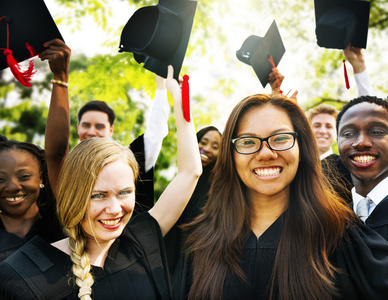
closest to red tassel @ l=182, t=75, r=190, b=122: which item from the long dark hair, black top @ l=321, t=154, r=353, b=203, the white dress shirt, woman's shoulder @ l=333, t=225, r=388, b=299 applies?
the long dark hair

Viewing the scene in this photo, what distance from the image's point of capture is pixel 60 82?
3.04 metres

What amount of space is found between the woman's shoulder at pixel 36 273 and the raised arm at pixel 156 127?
1.25m

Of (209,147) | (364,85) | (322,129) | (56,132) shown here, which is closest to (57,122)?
(56,132)

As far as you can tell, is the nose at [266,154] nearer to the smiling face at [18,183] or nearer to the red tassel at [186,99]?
the red tassel at [186,99]

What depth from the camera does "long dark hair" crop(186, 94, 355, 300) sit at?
233 cm

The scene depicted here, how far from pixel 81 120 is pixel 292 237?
107 inches

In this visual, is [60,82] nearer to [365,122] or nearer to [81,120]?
[81,120]

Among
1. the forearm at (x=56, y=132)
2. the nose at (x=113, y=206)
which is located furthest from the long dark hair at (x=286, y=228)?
the forearm at (x=56, y=132)

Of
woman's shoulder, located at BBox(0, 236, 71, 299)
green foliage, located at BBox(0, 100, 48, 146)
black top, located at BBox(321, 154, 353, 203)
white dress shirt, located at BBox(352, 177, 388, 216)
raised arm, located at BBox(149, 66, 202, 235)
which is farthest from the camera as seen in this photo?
green foliage, located at BBox(0, 100, 48, 146)

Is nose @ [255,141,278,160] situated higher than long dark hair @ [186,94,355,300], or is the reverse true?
nose @ [255,141,278,160]

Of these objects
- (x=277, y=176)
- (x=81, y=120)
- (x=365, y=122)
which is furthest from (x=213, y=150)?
(x=277, y=176)

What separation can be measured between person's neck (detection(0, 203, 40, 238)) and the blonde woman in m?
0.82

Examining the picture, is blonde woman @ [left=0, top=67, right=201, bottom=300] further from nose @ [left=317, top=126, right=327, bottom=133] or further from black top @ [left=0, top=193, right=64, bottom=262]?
nose @ [left=317, top=126, right=327, bottom=133]

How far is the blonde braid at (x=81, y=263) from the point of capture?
87.2 inches
